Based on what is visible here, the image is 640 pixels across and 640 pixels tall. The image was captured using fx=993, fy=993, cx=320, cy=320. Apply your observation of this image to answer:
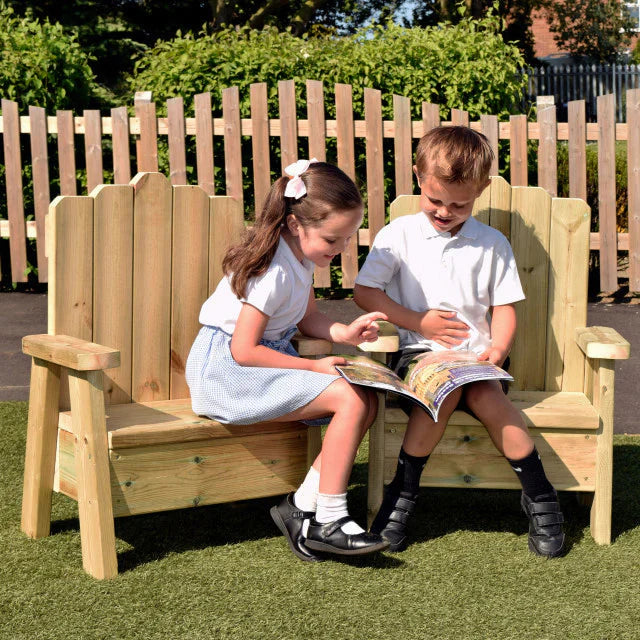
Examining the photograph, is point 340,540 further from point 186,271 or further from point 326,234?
point 186,271

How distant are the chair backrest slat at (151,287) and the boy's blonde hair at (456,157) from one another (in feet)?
3.01

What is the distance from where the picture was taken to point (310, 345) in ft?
11.3

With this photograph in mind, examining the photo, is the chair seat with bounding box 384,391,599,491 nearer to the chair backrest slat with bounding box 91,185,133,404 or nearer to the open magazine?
the open magazine

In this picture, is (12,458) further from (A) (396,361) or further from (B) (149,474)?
(A) (396,361)

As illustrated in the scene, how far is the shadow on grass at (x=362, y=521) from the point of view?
3268 millimetres

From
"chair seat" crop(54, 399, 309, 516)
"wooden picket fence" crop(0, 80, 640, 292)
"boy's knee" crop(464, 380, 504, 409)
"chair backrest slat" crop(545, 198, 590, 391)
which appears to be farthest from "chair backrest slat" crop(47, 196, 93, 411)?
"wooden picket fence" crop(0, 80, 640, 292)

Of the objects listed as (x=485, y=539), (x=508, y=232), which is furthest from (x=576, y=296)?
(x=485, y=539)

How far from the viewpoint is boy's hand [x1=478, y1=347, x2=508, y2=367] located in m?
3.42

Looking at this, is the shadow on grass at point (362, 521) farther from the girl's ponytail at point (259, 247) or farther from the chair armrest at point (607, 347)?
the girl's ponytail at point (259, 247)

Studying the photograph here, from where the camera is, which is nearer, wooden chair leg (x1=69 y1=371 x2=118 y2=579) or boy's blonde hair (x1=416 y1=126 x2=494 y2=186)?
wooden chair leg (x1=69 y1=371 x2=118 y2=579)

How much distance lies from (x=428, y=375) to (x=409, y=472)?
323mm

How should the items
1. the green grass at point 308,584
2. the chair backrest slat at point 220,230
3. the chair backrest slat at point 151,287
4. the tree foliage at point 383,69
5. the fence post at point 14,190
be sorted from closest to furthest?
the green grass at point 308,584 < the chair backrest slat at point 151,287 < the chair backrest slat at point 220,230 < the tree foliage at point 383,69 < the fence post at point 14,190

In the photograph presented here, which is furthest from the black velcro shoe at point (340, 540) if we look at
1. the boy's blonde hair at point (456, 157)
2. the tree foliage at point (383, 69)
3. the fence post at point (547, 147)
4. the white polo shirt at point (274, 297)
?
the tree foliage at point (383, 69)

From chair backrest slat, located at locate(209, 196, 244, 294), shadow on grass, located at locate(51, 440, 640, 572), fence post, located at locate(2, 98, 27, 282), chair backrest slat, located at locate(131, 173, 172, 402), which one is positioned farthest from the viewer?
fence post, located at locate(2, 98, 27, 282)
